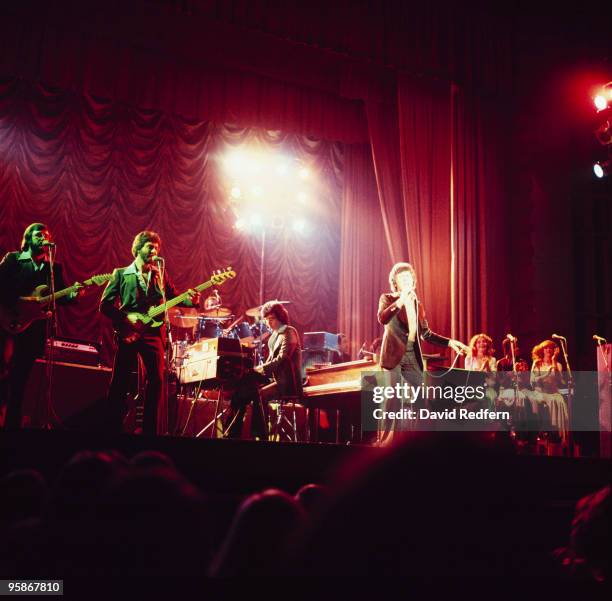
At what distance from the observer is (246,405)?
23.4ft

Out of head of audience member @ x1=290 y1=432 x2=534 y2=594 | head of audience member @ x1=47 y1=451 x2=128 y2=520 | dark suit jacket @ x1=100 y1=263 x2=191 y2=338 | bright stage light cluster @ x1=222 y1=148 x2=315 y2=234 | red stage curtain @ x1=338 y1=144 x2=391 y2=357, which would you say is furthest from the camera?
red stage curtain @ x1=338 y1=144 x2=391 y2=357

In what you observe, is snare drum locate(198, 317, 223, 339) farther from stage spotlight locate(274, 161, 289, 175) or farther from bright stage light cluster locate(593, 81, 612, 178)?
bright stage light cluster locate(593, 81, 612, 178)

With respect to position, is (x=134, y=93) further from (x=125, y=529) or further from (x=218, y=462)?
(x=125, y=529)

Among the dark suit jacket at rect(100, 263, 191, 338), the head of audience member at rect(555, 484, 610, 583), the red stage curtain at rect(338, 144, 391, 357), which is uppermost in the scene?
the red stage curtain at rect(338, 144, 391, 357)

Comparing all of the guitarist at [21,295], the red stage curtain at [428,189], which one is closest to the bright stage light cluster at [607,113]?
the red stage curtain at [428,189]

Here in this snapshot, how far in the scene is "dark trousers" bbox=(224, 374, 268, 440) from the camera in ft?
23.2

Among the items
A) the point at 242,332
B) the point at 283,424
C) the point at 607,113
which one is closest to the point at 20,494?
the point at 283,424

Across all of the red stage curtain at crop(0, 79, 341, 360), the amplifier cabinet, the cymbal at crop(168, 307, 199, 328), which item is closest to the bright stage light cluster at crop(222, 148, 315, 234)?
the red stage curtain at crop(0, 79, 341, 360)

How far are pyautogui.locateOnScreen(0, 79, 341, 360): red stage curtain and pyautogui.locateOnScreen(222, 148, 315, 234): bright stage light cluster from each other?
0.21 meters

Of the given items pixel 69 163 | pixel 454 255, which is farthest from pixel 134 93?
pixel 454 255

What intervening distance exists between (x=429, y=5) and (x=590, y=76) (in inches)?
159

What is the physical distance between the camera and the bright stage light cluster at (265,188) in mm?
12562

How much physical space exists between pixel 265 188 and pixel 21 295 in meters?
7.63

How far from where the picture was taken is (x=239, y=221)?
1251cm
